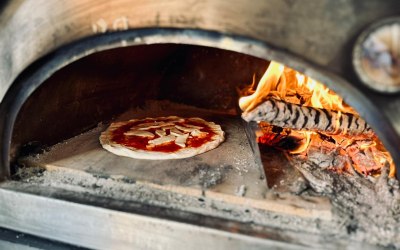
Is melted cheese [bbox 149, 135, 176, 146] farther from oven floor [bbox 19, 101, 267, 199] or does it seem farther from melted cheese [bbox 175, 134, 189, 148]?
oven floor [bbox 19, 101, 267, 199]

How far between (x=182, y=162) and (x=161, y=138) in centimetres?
33

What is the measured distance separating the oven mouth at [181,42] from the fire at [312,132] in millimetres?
506

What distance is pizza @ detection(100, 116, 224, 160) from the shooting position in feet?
6.81

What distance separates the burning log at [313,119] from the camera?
195 centimetres

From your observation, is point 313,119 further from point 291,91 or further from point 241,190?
point 241,190

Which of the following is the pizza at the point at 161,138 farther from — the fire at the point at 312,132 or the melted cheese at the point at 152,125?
the fire at the point at 312,132

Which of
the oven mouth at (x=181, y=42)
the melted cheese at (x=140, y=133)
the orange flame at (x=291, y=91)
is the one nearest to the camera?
the oven mouth at (x=181, y=42)

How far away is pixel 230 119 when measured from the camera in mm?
3012

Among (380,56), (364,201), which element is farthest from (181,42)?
(364,201)

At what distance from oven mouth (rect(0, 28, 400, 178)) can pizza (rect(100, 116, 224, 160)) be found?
61 cm

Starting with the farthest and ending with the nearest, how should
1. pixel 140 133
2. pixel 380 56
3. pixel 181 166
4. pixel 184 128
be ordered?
pixel 184 128, pixel 140 133, pixel 181 166, pixel 380 56

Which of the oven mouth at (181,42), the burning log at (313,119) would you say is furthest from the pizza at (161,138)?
the oven mouth at (181,42)

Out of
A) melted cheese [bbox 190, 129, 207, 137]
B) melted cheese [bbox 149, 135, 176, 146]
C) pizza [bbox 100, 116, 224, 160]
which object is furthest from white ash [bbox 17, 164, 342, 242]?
melted cheese [bbox 190, 129, 207, 137]

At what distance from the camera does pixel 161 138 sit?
228cm
